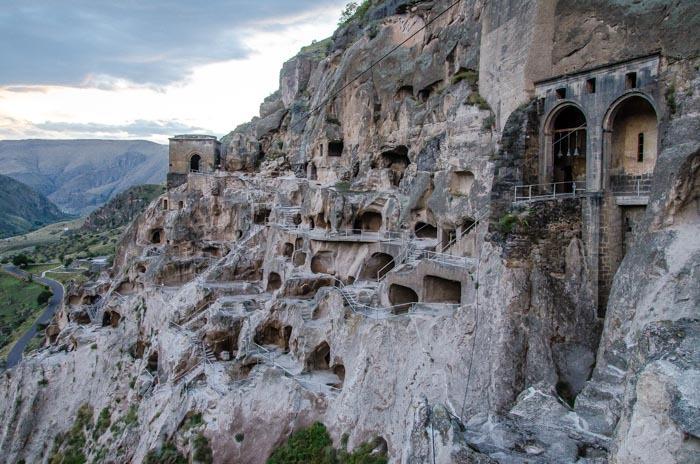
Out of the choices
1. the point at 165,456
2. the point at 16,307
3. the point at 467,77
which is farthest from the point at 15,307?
the point at 467,77

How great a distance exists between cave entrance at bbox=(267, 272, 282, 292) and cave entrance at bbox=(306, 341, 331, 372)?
986cm

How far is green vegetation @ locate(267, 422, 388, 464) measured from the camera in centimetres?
1820

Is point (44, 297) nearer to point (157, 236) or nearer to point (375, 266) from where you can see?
point (157, 236)

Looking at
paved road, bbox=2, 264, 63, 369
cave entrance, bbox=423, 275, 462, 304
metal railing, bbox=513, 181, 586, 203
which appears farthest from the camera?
paved road, bbox=2, 264, 63, 369

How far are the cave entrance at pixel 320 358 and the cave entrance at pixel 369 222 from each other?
10.2 m

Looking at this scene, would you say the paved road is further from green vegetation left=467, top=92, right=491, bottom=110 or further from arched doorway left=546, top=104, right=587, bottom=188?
arched doorway left=546, top=104, right=587, bottom=188

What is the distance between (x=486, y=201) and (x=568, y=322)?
8.13m

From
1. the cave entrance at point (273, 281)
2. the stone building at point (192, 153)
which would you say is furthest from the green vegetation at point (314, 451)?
the stone building at point (192, 153)

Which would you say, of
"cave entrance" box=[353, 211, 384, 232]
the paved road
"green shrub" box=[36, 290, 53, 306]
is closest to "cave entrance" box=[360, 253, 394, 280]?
"cave entrance" box=[353, 211, 384, 232]

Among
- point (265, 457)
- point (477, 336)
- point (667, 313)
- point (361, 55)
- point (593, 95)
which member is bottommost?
point (265, 457)

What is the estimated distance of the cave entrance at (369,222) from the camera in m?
32.4

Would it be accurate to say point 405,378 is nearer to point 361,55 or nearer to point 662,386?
point 662,386

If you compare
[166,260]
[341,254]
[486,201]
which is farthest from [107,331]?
[486,201]

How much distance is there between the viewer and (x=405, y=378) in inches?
723
